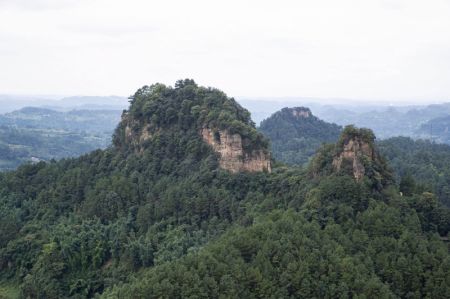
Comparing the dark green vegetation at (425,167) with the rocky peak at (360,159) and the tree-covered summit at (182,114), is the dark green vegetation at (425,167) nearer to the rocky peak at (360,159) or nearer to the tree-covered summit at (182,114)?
the tree-covered summit at (182,114)

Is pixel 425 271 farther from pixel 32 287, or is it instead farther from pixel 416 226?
pixel 32 287

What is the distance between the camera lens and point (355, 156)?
4369 cm

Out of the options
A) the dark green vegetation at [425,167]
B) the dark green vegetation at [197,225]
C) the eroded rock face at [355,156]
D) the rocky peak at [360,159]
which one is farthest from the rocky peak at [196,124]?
the dark green vegetation at [425,167]

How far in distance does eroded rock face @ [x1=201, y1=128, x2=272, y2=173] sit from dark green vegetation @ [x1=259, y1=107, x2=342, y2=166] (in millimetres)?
65886

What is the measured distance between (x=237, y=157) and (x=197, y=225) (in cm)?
848

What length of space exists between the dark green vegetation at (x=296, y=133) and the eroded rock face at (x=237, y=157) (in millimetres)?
65886

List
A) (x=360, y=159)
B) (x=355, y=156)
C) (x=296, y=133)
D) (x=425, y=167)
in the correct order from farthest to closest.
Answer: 1. (x=296, y=133)
2. (x=425, y=167)
3. (x=355, y=156)
4. (x=360, y=159)

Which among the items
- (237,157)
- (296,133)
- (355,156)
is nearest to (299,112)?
(296,133)

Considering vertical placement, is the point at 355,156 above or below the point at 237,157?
above

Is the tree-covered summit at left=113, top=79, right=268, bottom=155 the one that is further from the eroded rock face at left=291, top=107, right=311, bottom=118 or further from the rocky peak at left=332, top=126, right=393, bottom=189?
the eroded rock face at left=291, top=107, right=311, bottom=118

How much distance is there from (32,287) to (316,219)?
2579 centimetres

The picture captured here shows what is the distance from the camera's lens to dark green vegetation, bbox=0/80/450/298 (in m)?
34.1

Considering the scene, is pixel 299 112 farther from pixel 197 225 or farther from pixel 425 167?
pixel 197 225

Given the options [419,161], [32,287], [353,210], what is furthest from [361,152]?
[419,161]
